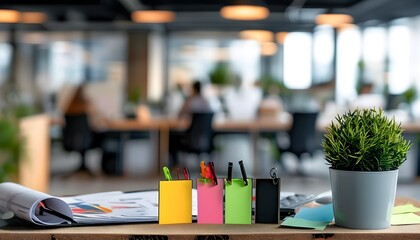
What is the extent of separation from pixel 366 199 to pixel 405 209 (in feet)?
1.04

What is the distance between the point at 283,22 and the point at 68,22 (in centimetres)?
580

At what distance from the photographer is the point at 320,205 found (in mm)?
2068

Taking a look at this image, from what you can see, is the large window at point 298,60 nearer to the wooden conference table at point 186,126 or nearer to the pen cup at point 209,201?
the wooden conference table at point 186,126

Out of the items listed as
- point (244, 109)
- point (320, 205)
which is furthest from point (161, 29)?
point (320, 205)

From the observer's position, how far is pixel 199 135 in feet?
32.5

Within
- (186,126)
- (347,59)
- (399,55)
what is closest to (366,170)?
(186,126)

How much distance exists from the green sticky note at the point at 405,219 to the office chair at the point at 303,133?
7.78m

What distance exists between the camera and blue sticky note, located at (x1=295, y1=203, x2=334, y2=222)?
1802 mm

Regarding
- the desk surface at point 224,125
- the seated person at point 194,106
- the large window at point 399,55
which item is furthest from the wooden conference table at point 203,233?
the large window at point 399,55

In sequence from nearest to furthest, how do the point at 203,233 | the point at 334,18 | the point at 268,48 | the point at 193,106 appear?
the point at 203,233 < the point at 193,106 < the point at 334,18 < the point at 268,48

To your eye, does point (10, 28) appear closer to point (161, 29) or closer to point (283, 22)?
point (161, 29)

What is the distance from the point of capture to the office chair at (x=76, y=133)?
9922mm

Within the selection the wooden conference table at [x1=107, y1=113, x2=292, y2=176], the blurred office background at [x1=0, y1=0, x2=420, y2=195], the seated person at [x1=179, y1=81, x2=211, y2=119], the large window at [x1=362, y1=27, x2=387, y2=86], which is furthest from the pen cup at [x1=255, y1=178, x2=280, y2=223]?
the large window at [x1=362, y1=27, x2=387, y2=86]

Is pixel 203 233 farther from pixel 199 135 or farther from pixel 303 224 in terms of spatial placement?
pixel 199 135
